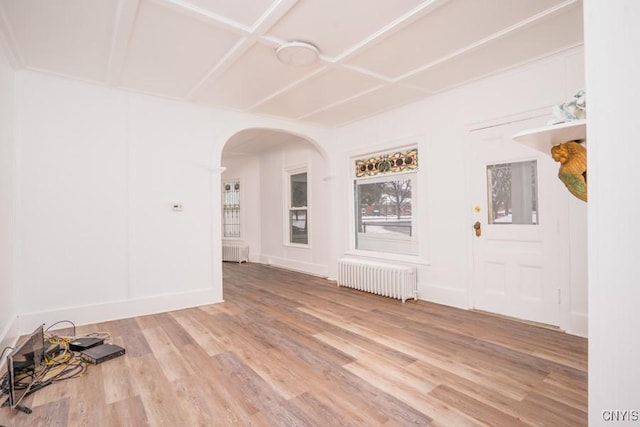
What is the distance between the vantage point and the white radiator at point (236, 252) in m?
7.97

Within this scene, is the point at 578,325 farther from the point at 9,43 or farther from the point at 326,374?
the point at 9,43

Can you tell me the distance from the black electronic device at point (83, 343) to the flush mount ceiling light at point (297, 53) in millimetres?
3118

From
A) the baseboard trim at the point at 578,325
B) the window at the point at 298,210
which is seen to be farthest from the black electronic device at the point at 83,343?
the baseboard trim at the point at 578,325

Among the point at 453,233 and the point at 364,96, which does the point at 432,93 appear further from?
the point at 453,233

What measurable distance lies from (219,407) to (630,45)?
8.33 ft

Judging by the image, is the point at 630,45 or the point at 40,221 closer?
the point at 630,45

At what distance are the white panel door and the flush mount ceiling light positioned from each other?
86.0 inches

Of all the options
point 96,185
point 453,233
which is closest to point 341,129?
point 453,233

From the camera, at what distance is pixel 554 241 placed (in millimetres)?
3189

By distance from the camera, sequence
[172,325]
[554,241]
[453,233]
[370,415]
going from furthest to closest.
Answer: [453,233] < [172,325] < [554,241] < [370,415]

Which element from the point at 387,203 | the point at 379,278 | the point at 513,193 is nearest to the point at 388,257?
the point at 379,278

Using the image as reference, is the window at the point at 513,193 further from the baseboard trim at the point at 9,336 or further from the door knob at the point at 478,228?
the baseboard trim at the point at 9,336

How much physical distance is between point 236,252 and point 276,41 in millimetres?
6114

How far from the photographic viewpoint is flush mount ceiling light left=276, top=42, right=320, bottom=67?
107 inches
